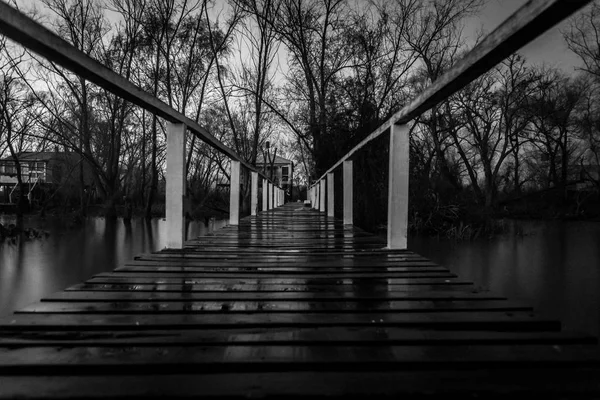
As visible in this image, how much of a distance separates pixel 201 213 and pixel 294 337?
42.7 feet

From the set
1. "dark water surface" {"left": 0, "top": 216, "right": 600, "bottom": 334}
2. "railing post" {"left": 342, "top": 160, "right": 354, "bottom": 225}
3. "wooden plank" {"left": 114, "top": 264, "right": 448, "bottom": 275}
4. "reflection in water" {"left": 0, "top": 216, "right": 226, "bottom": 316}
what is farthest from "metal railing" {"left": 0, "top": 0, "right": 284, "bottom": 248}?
"dark water surface" {"left": 0, "top": 216, "right": 600, "bottom": 334}

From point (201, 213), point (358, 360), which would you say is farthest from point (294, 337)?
point (201, 213)

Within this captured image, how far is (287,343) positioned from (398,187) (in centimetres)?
183

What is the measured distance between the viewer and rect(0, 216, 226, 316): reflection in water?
6.19m

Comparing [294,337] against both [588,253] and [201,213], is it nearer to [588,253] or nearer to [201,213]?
[588,253]

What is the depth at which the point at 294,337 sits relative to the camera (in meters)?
1.00

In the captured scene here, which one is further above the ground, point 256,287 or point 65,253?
point 256,287

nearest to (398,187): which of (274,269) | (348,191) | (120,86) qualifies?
(274,269)

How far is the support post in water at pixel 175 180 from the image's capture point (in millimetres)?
2518

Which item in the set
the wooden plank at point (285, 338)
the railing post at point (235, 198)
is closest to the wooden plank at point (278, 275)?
the wooden plank at point (285, 338)

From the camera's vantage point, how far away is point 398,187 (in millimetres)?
2635

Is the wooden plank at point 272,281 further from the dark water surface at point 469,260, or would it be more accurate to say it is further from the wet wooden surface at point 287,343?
the dark water surface at point 469,260

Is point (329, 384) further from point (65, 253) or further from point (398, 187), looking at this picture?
point (65, 253)

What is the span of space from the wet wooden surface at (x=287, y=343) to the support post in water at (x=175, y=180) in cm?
92
